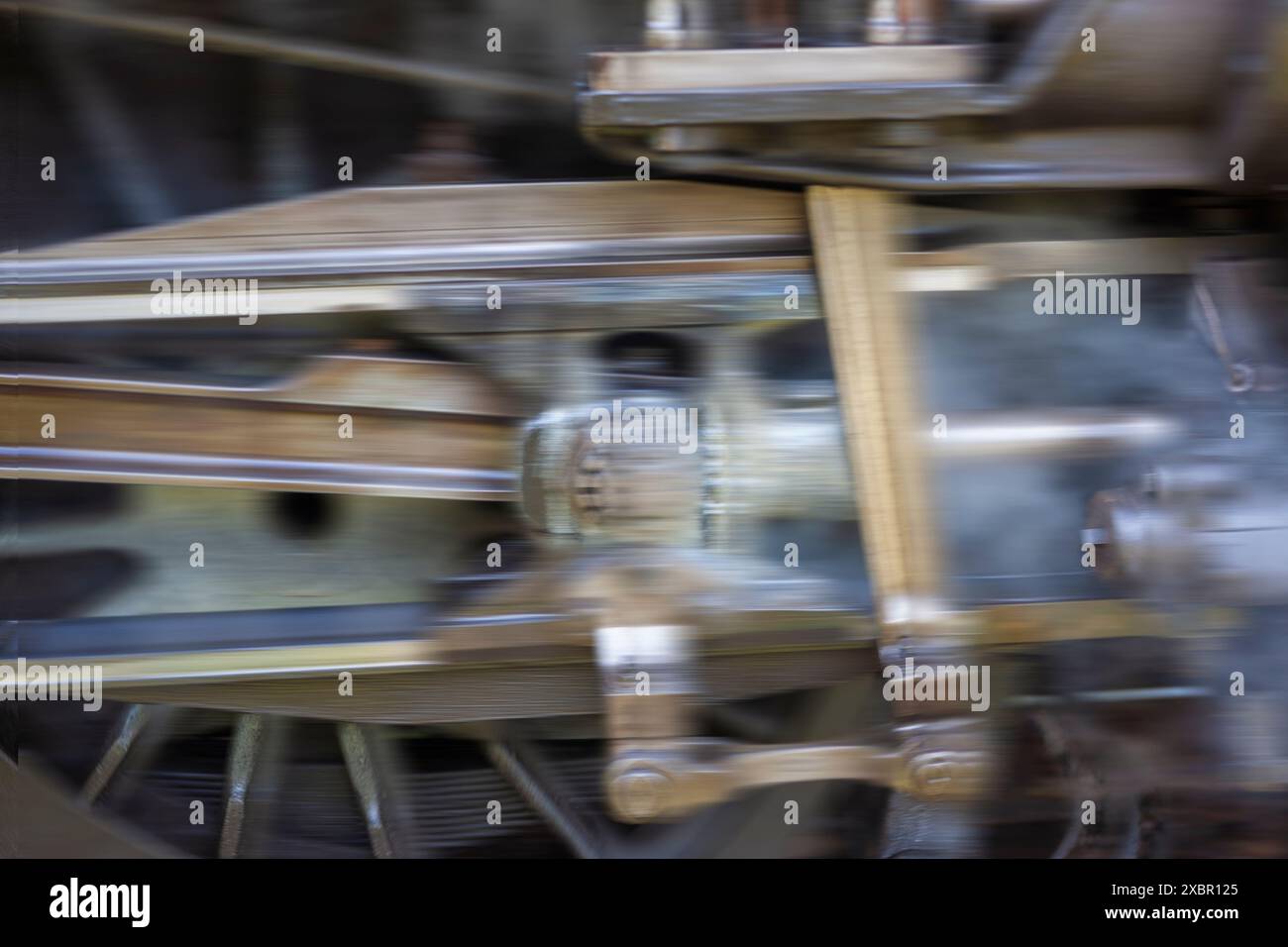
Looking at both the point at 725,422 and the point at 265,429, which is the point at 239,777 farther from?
the point at 725,422

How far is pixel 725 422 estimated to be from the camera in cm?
117

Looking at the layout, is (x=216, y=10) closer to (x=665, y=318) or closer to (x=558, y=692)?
(x=665, y=318)

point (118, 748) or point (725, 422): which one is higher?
point (725, 422)

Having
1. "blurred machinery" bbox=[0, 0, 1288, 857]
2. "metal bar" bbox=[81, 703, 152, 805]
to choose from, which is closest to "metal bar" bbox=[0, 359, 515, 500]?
"blurred machinery" bbox=[0, 0, 1288, 857]

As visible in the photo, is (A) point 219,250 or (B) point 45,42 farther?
(B) point 45,42

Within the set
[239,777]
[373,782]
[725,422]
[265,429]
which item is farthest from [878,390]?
[239,777]

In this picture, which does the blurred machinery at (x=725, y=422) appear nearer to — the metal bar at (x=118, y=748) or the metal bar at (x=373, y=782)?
the metal bar at (x=118, y=748)

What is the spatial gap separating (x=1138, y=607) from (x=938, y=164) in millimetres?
518

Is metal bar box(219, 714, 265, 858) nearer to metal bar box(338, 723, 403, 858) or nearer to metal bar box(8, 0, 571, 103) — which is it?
metal bar box(338, 723, 403, 858)

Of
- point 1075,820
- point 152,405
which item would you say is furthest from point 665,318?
point 1075,820

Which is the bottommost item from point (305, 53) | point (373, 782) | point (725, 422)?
point (373, 782)

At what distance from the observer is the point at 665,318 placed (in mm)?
1151

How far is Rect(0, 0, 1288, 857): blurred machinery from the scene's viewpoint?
3.62 ft
